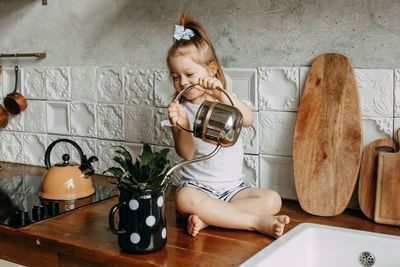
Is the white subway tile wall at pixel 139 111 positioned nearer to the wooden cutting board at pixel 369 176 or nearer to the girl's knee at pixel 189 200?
the wooden cutting board at pixel 369 176

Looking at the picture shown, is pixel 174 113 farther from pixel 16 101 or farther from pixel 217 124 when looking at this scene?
pixel 16 101

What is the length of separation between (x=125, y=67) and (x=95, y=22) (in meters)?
0.25

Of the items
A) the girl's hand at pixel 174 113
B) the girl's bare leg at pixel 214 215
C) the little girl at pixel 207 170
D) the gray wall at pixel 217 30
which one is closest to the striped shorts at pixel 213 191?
the little girl at pixel 207 170

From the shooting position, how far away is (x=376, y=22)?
1310mm

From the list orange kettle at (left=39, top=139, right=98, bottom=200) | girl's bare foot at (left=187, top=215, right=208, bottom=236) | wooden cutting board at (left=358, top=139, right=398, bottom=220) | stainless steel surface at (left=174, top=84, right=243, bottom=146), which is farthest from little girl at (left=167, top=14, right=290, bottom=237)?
orange kettle at (left=39, top=139, right=98, bottom=200)

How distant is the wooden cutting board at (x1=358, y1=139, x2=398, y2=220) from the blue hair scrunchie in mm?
636

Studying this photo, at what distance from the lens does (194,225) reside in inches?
45.3

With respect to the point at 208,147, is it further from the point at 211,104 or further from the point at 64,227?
the point at 64,227

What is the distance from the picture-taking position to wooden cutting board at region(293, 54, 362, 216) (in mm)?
1320

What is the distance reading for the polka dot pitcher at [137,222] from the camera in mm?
1019

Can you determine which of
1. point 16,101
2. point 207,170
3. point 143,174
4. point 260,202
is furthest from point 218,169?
point 16,101

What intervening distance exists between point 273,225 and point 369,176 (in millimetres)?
361

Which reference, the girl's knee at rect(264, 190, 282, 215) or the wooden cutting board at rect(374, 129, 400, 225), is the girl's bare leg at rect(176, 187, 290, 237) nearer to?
the girl's knee at rect(264, 190, 282, 215)

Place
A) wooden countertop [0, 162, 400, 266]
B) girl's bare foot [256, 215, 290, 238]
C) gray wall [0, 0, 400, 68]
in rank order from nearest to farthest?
1. wooden countertop [0, 162, 400, 266]
2. girl's bare foot [256, 215, 290, 238]
3. gray wall [0, 0, 400, 68]
